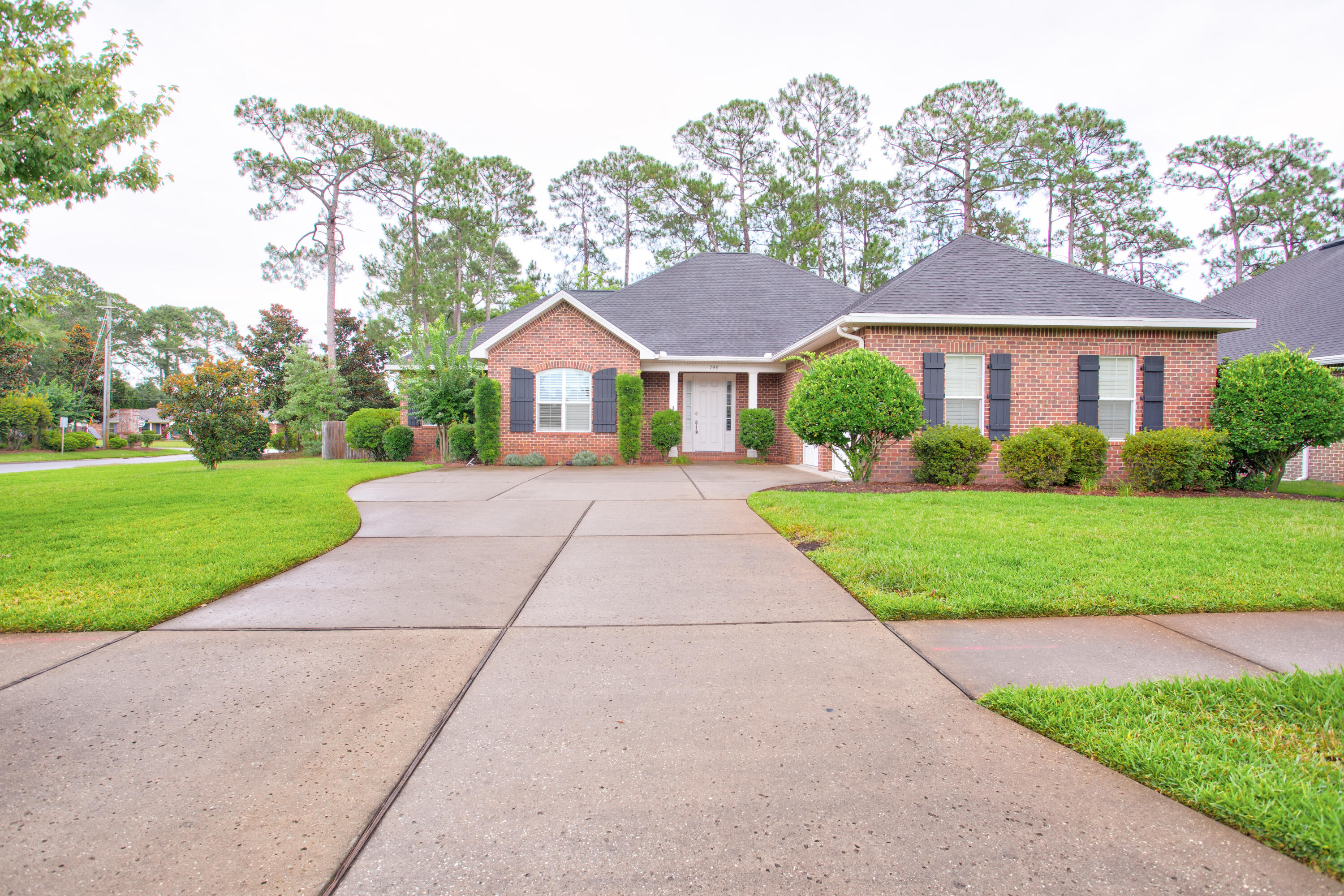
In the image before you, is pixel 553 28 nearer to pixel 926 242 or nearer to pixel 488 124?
pixel 488 124

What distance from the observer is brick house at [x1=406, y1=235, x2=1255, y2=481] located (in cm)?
1070

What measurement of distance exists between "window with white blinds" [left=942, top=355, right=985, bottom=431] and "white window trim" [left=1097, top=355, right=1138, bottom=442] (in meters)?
2.18

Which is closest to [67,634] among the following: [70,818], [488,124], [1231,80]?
[70,818]

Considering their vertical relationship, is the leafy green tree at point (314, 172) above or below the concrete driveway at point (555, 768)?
above

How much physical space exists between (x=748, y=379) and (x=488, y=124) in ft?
62.8

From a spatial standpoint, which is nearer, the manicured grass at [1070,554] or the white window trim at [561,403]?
the manicured grass at [1070,554]

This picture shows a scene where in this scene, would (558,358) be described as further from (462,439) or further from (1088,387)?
(1088,387)

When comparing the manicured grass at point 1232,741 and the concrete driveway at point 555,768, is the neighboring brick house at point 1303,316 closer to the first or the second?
the manicured grass at point 1232,741

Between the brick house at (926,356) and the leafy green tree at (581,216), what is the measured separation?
14322 mm

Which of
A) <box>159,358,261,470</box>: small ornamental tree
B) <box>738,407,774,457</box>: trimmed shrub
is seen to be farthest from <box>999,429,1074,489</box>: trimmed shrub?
<box>159,358,261,470</box>: small ornamental tree

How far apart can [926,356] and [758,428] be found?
504 centimetres

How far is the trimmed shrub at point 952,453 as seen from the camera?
30.7ft

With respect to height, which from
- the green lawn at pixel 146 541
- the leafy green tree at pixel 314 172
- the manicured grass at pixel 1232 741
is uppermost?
the leafy green tree at pixel 314 172

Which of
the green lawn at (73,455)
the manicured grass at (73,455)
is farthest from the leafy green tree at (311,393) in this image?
the green lawn at (73,455)
